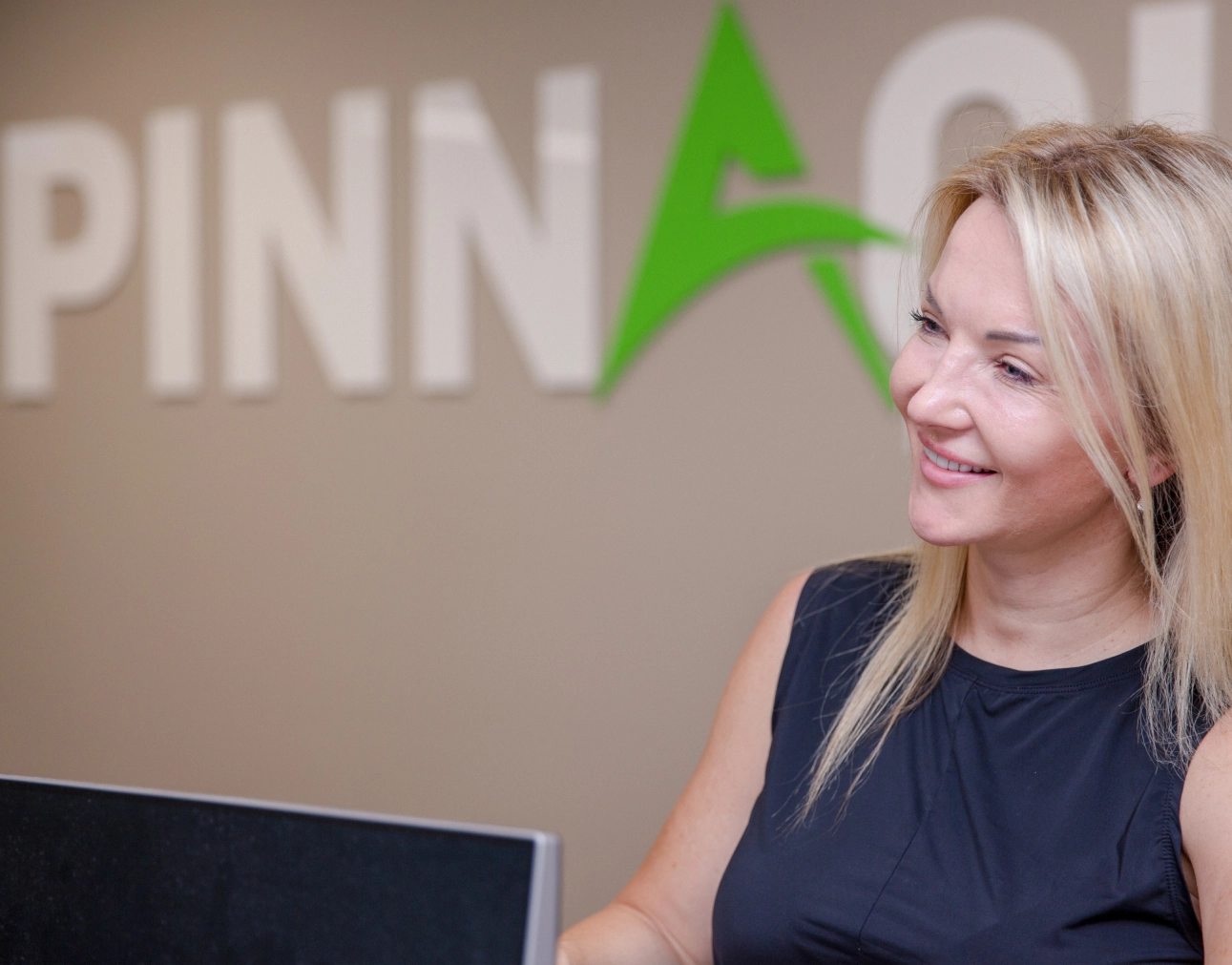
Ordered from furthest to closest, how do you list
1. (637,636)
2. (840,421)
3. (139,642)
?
(139,642) → (637,636) → (840,421)

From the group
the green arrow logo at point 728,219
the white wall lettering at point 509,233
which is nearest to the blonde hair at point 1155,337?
the green arrow logo at point 728,219

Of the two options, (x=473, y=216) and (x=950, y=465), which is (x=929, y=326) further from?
(x=473, y=216)

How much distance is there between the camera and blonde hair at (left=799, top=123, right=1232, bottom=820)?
1.18 meters

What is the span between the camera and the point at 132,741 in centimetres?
344

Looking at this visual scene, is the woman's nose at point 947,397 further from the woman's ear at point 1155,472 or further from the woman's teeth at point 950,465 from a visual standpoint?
the woman's ear at point 1155,472

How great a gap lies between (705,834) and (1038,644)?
Answer: 44cm

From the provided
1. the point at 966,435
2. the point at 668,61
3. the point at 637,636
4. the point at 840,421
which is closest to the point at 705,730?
the point at 637,636

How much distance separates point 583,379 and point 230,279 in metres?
1.01

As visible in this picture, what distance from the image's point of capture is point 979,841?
1279mm

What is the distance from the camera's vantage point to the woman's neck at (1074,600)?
1.35 metres

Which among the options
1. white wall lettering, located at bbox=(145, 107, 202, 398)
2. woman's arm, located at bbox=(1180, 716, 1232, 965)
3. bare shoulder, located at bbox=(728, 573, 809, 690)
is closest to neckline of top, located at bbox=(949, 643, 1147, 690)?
woman's arm, located at bbox=(1180, 716, 1232, 965)

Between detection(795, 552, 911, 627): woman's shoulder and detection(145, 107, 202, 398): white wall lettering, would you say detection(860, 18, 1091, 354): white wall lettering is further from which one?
detection(145, 107, 202, 398): white wall lettering

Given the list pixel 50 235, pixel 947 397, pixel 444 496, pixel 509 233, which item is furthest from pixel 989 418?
pixel 50 235

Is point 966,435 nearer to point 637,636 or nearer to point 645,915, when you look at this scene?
point 645,915
